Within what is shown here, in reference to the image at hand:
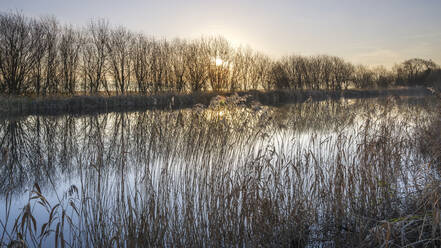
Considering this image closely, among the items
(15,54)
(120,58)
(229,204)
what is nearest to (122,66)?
(120,58)

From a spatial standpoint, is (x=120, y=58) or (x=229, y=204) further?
(x=120, y=58)

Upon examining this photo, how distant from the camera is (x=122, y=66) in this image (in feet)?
84.0

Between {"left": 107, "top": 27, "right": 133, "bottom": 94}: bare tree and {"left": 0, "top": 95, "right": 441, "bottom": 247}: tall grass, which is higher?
{"left": 107, "top": 27, "right": 133, "bottom": 94}: bare tree

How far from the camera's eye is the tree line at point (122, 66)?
19562mm

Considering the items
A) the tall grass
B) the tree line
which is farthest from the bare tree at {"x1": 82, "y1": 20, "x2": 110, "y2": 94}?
the tall grass

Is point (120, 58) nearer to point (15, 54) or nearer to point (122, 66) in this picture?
point (122, 66)

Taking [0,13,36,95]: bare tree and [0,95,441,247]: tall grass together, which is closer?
[0,95,441,247]: tall grass

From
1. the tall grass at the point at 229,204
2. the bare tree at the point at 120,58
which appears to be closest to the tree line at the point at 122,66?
the bare tree at the point at 120,58

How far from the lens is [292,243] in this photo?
2.96 m

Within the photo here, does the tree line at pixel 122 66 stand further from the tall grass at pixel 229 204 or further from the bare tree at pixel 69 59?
the tall grass at pixel 229 204

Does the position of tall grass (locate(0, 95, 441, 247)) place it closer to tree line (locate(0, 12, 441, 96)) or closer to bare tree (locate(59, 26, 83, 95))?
tree line (locate(0, 12, 441, 96))

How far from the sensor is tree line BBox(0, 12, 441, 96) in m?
19.6

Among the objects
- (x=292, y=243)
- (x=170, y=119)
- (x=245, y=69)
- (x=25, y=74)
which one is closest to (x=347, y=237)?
(x=292, y=243)

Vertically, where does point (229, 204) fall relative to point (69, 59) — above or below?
below
